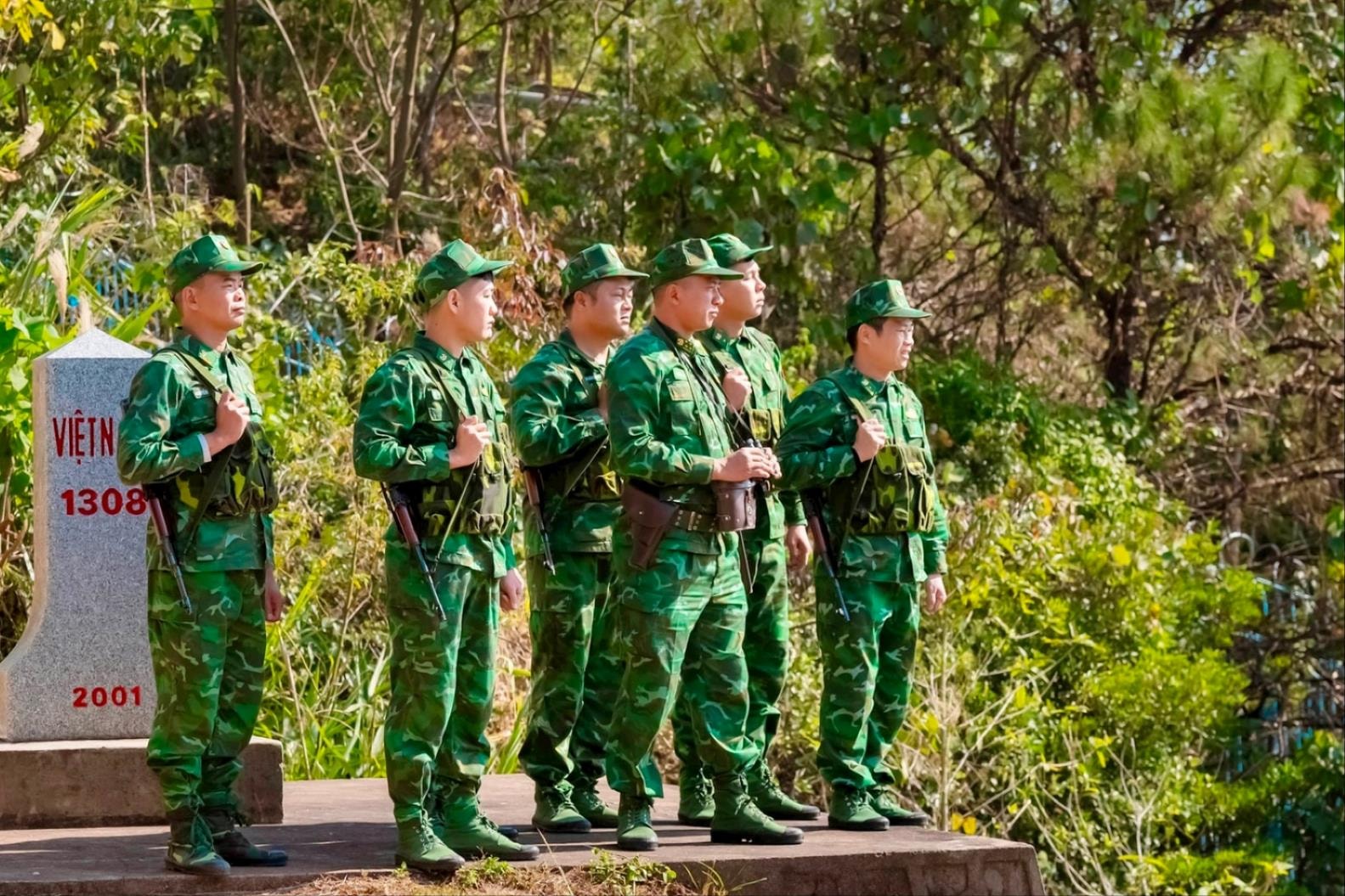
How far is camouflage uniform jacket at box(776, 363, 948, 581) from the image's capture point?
25.4ft

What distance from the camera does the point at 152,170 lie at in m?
17.2

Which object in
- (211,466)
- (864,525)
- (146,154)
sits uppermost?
(146,154)

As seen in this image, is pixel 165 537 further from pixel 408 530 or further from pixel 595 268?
pixel 595 268

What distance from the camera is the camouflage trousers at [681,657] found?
7.04 m

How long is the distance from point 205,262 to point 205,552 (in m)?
0.96

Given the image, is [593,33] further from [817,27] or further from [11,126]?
[11,126]

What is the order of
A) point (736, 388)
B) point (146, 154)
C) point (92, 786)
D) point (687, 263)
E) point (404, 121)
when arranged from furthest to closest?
point (404, 121) < point (146, 154) < point (92, 786) < point (736, 388) < point (687, 263)

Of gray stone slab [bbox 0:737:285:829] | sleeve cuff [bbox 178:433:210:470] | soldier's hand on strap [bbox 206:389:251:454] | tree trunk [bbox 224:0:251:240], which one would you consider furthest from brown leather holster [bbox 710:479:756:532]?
tree trunk [bbox 224:0:251:240]

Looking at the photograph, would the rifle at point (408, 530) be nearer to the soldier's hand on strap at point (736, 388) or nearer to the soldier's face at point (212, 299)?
the soldier's face at point (212, 299)

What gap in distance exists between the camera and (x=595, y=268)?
24.9 feet

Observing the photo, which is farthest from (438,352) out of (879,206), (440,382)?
(879,206)

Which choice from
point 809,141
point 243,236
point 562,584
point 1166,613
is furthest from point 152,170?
point 562,584

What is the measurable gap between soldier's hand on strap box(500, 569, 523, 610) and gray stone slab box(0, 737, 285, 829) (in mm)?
1385

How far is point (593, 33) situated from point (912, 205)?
2.98 meters
